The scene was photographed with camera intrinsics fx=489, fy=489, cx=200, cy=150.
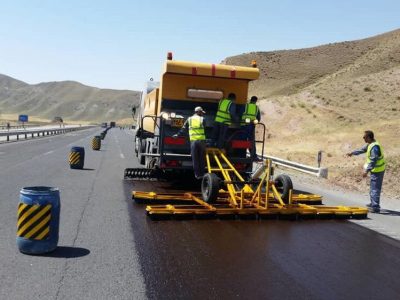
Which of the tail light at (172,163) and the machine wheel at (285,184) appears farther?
the tail light at (172,163)

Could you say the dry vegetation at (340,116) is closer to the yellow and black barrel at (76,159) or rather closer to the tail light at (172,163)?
the tail light at (172,163)

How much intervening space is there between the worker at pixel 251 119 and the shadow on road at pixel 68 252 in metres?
6.78

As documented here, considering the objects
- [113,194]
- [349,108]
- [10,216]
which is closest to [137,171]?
[113,194]

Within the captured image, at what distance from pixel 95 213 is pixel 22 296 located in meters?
4.67

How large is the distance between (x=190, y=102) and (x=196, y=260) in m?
7.35

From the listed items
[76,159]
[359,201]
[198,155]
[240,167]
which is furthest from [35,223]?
[76,159]

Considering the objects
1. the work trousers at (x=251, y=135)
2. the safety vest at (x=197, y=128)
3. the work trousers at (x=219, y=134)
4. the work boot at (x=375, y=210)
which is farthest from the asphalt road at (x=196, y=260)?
the work trousers at (x=251, y=135)

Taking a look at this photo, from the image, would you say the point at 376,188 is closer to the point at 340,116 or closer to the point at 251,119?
the point at 251,119

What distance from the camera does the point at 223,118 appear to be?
12523 mm

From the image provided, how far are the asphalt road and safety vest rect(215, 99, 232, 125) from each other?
3.43m

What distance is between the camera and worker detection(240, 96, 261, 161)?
41.6 feet

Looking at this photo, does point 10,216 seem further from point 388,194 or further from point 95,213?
point 388,194

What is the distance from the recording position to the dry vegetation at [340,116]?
27.4 m

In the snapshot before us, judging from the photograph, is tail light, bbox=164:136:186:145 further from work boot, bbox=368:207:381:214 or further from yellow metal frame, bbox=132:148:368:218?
work boot, bbox=368:207:381:214
